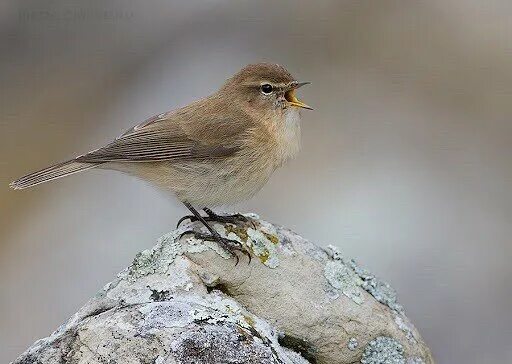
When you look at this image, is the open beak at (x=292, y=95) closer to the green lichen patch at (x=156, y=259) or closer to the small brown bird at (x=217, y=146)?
the small brown bird at (x=217, y=146)

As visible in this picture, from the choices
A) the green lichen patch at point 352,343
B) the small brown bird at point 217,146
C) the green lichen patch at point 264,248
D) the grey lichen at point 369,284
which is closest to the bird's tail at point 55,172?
the small brown bird at point 217,146

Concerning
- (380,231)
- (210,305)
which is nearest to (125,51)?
(380,231)

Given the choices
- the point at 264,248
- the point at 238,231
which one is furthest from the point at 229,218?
the point at 264,248

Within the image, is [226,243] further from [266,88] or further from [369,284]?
[266,88]

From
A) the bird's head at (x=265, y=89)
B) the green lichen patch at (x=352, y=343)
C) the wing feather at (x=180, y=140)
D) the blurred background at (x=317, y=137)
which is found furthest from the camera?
the blurred background at (x=317, y=137)

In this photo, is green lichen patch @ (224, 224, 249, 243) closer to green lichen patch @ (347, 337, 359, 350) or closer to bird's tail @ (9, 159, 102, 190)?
green lichen patch @ (347, 337, 359, 350)

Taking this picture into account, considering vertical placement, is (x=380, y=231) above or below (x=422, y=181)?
below

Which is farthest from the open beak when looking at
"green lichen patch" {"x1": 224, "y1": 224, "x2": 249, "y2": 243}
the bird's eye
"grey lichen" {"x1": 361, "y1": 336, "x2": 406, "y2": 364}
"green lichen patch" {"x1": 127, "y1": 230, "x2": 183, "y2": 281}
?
"grey lichen" {"x1": 361, "y1": 336, "x2": 406, "y2": 364}

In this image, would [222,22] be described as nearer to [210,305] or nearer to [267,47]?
[267,47]
